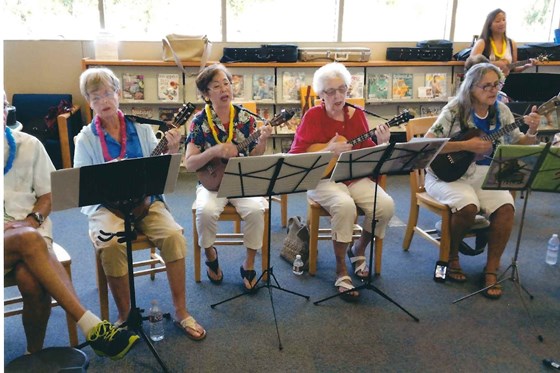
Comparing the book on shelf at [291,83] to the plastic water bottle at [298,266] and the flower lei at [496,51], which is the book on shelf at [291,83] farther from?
the plastic water bottle at [298,266]

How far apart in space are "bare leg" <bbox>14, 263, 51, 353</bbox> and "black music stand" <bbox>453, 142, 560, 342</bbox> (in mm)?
2093

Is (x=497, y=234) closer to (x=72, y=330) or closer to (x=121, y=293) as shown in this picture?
(x=121, y=293)

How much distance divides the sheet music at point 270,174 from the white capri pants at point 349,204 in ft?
1.29

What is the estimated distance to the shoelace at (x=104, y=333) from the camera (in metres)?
1.97

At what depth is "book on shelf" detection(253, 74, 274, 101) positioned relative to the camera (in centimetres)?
491

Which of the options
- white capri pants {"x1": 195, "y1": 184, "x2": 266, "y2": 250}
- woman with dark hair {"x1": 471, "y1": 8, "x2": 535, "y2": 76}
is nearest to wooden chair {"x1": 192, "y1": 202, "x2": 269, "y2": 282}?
white capri pants {"x1": 195, "y1": 184, "x2": 266, "y2": 250}

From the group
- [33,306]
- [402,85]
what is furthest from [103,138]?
[402,85]

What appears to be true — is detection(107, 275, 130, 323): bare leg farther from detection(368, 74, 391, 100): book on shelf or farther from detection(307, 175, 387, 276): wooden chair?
detection(368, 74, 391, 100): book on shelf

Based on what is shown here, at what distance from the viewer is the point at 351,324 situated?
2543 millimetres

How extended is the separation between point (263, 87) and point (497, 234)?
9.08ft

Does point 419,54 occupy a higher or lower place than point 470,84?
higher

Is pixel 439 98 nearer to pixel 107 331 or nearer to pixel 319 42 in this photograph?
pixel 319 42

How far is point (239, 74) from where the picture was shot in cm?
489

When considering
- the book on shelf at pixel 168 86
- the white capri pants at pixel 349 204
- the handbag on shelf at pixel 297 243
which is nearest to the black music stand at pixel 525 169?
the white capri pants at pixel 349 204
